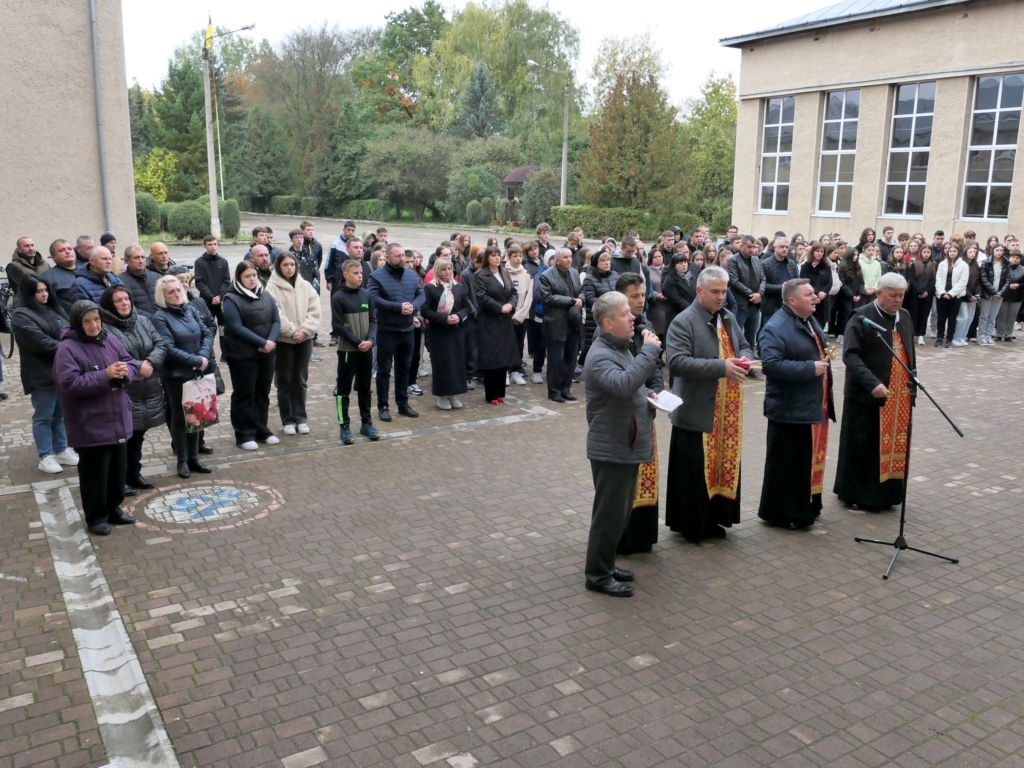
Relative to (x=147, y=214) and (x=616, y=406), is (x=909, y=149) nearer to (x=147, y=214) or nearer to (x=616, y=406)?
(x=616, y=406)

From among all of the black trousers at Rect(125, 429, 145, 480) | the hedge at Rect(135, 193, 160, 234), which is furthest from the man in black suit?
the hedge at Rect(135, 193, 160, 234)

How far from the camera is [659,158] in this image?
41.6m

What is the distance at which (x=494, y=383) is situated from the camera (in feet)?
37.5

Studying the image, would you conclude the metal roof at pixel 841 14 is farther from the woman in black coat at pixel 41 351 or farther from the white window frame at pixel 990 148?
the woman in black coat at pixel 41 351

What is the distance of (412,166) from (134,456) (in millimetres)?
54917

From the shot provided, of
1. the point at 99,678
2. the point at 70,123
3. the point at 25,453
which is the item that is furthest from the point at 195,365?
the point at 70,123

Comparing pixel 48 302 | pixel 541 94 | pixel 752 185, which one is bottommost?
pixel 48 302

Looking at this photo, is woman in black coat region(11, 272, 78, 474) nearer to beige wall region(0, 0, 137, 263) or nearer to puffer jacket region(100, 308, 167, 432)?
puffer jacket region(100, 308, 167, 432)

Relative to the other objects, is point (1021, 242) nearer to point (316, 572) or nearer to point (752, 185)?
point (752, 185)

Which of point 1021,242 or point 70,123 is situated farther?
point 1021,242

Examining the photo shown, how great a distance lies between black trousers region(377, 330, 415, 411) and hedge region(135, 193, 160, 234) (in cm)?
3150

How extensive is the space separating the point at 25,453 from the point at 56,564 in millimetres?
3073

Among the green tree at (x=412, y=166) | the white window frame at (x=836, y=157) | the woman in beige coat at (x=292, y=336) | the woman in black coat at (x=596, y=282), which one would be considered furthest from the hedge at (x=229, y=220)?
the woman in beige coat at (x=292, y=336)

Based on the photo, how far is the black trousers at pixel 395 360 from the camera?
1022 centimetres
